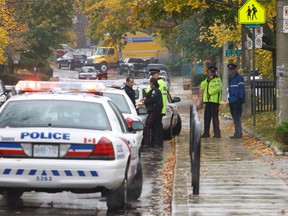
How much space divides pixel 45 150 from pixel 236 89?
1124 centimetres

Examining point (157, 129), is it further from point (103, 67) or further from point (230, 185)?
point (103, 67)

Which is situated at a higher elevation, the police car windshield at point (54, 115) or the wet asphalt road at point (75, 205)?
the police car windshield at point (54, 115)

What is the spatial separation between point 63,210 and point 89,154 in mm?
1238

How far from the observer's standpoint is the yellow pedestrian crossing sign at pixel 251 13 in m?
21.8

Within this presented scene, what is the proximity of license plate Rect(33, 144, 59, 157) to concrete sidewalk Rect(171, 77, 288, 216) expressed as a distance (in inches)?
63.1

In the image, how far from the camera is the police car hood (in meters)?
10.7

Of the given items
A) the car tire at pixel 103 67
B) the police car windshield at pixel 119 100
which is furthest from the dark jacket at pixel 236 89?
the car tire at pixel 103 67

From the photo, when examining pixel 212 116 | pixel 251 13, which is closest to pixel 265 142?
pixel 212 116

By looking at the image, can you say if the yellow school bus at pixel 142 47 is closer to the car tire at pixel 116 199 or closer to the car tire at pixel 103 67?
the car tire at pixel 103 67

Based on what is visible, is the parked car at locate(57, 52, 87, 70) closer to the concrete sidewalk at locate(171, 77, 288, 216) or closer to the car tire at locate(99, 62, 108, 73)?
the car tire at locate(99, 62, 108, 73)

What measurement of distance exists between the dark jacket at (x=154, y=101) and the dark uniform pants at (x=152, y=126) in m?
0.17

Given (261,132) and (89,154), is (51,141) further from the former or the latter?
(261,132)

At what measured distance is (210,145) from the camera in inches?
793

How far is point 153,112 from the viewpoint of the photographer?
813 inches
